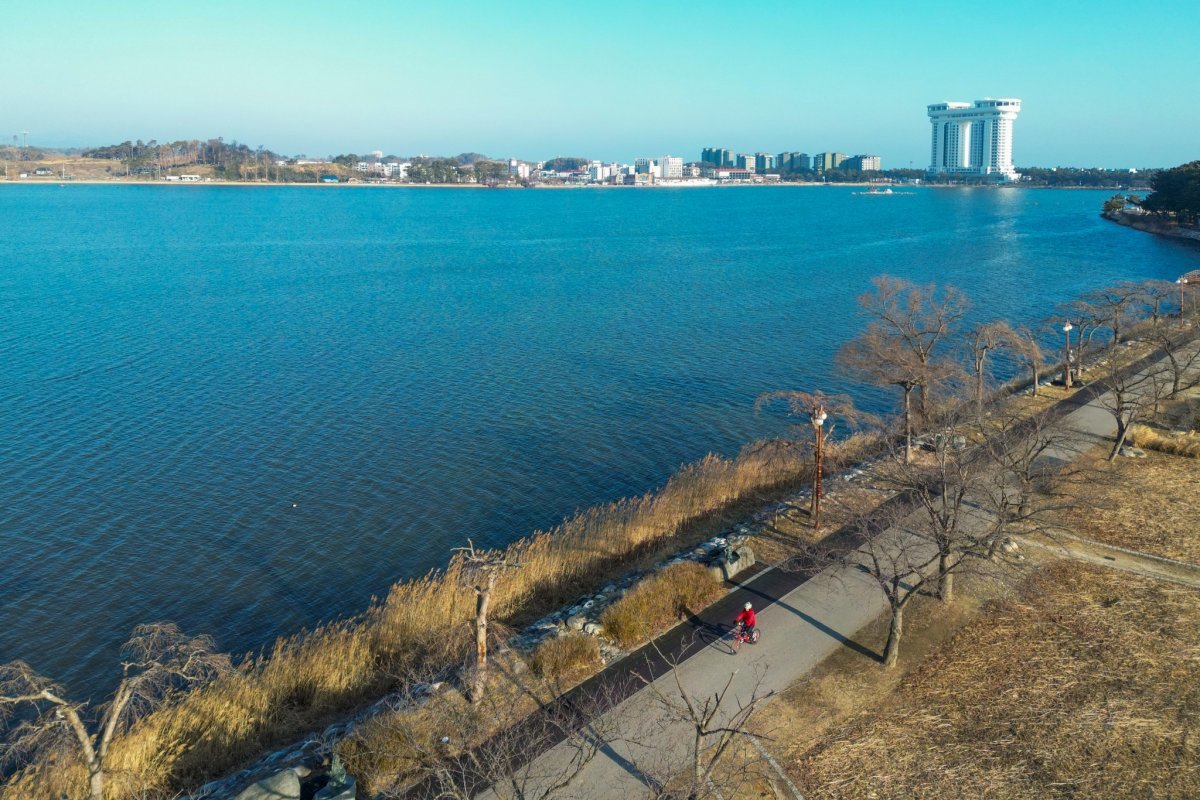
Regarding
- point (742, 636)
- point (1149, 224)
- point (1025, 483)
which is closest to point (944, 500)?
point (1025, 483)

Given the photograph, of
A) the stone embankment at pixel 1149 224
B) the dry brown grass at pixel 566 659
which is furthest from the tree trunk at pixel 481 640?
the stone embankment at pixel 1149 224

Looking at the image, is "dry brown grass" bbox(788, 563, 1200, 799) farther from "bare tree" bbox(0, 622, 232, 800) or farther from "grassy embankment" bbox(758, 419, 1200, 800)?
"bare tree" bbox(0, 622, 232, 800)

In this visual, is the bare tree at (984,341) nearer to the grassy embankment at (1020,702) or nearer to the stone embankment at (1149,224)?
the grassy embankment at (1020,702)

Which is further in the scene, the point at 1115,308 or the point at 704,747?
the point at 1115,308

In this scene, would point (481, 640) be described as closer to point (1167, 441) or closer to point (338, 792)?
point (338, 792)

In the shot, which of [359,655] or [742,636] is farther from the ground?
[742,636]

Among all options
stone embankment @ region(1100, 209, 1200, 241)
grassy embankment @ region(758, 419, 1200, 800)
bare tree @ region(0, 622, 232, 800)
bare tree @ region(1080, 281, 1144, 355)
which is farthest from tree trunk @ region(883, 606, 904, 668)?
stone embankment @ region(1100, 209, 1200, 241)

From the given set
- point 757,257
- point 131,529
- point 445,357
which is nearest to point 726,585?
point 131,529
